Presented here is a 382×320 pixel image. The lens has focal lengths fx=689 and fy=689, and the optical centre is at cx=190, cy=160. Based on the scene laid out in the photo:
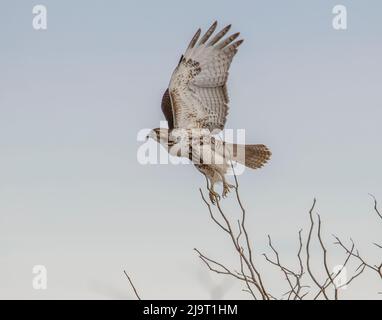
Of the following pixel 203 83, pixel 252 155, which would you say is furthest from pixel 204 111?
pixel 252 155

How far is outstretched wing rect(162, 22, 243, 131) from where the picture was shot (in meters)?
6.73

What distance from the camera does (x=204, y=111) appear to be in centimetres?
687

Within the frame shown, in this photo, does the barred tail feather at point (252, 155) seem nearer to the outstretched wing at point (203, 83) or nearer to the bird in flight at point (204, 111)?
the bird in flight at point (204, 111)

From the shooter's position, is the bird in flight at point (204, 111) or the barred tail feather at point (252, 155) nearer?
the bird in flight at point (204, 111)

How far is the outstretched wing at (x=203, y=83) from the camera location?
6.73 metres

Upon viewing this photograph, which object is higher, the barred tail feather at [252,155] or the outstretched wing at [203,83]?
the outstretched wing at [203,83]

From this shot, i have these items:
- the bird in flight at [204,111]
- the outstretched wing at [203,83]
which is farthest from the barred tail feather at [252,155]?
the outstretched wing at [203,83]

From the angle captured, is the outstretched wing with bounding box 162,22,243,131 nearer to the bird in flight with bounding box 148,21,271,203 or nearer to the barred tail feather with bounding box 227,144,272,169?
the bird in flight with bounding box 148,21,271,203

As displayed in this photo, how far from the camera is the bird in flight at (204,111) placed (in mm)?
6512

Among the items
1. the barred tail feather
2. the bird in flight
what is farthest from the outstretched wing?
the barred tail feather

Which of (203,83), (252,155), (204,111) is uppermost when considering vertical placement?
(203,83)

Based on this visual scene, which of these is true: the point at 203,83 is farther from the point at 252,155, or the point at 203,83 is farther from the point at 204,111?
the point at 252,155

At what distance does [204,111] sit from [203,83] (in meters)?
0.31
